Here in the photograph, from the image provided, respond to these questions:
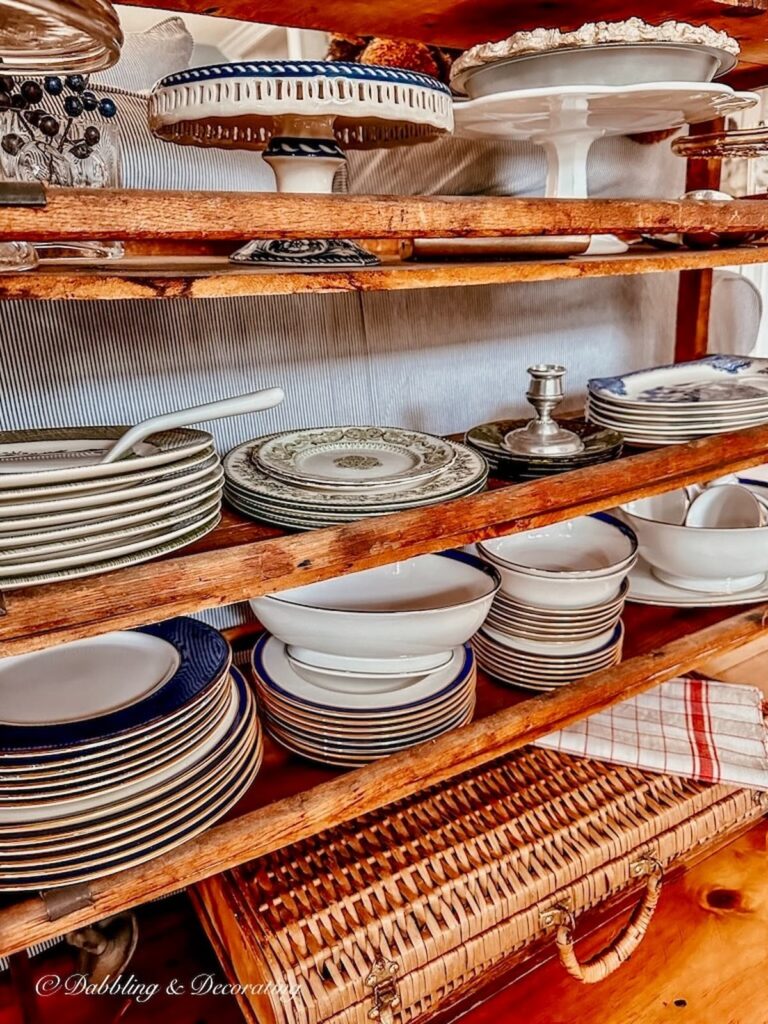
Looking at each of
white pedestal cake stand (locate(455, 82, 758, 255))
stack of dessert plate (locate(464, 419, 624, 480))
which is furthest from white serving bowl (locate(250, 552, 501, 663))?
white pedestal cake stand (locate(455, 82, 758, 255))

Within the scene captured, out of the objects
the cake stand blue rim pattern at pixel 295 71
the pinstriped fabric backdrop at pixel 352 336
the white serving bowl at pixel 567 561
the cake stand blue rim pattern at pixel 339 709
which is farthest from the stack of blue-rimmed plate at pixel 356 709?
the cake stand blue rim pattern at pixel 295 71

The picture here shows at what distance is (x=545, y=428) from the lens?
897 mm

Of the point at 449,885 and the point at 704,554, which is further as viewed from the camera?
the point at 704,554

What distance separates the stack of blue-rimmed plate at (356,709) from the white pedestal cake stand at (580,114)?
0.49m

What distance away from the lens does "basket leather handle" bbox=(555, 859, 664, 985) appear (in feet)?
2.88

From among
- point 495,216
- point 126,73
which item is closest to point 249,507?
point 495,216

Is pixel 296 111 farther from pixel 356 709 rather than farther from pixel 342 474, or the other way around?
pixel 356 709

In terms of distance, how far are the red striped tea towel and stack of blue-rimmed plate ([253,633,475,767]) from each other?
9.0 inches

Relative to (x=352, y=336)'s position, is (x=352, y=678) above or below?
below

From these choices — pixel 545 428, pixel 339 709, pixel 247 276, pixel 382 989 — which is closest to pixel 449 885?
pixel 382 989

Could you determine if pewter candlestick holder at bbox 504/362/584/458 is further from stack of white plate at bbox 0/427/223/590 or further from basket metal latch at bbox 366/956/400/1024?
basket metal latch at bbox 366/956/400/1024

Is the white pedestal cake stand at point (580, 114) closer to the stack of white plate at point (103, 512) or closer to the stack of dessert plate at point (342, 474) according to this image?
the stack of dessert plate at point (342, 474)

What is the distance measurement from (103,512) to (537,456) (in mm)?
447

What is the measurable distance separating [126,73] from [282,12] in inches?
13.5
